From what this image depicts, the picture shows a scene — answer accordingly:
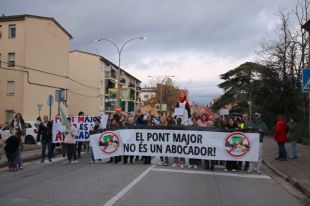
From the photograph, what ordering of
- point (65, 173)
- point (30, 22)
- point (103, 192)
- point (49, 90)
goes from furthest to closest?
point (49, 90) < point (30, 22) < point (65, 173) < point (103, 192)

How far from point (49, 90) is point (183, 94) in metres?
36.5

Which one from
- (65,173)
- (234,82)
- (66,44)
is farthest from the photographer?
(234,82)

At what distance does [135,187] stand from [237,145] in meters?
5.43

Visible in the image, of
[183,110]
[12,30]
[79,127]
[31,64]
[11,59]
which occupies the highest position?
[12,30]

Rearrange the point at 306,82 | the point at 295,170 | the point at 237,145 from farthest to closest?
the point at 295,170, the point at 237,145, the point at 306,82

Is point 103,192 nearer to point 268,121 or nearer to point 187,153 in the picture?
point 187,153

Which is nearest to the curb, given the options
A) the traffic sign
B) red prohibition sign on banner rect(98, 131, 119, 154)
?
the traffic sign

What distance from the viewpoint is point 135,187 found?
35.5 feet

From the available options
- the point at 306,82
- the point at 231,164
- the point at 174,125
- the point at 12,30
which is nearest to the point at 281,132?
the point at 231,164

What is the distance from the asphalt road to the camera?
920 cm

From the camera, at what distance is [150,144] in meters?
16.2

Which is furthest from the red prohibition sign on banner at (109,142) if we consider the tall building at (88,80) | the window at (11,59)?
the tall building at (88,80)

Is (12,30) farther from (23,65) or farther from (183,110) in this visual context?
(183,110)

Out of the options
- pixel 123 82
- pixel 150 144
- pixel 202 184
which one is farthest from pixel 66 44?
pixel 202 184
